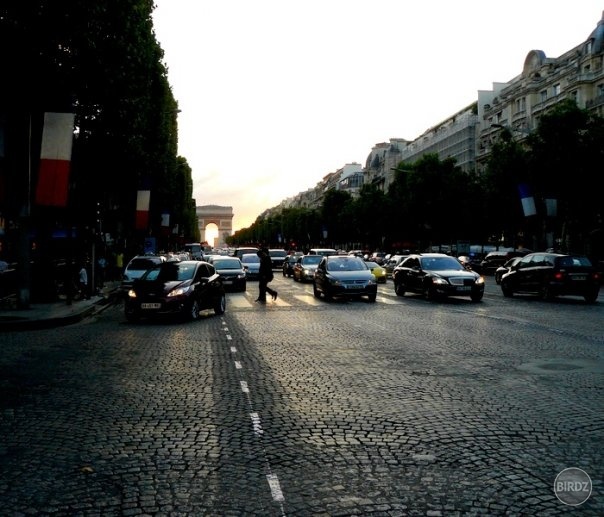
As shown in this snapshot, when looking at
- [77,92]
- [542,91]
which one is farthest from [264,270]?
[542,91]

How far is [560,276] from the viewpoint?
22359mm

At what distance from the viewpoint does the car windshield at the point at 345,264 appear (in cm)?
2412

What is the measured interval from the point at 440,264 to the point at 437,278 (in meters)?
1.67

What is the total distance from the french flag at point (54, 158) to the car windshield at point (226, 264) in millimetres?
13698

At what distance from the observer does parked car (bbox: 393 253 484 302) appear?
72.1ft

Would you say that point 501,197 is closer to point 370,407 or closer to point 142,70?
point 142,70

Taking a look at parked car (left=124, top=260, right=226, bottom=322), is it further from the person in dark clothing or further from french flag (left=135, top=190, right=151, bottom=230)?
french flag (left=135, top=190, right=151, bottom=230)

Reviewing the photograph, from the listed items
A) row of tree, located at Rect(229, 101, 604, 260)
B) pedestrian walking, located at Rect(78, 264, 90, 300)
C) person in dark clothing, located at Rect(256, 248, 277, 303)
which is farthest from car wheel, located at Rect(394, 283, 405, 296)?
row of tree, located at Rect(229, 101, 604, 260)

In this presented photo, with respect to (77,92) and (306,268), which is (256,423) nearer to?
(77,92)

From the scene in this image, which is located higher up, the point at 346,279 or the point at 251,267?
the point at 346,279

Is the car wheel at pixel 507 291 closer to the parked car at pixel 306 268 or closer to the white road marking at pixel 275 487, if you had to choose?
the parked car at pixel 306 268

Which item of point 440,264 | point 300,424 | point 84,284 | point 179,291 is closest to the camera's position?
point 300,424

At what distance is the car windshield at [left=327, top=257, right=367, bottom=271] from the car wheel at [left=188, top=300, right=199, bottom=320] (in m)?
7.85

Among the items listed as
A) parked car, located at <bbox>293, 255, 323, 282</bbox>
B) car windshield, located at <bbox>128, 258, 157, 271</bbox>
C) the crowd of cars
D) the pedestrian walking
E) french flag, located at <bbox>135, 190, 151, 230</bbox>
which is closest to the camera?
the crowd of cars
